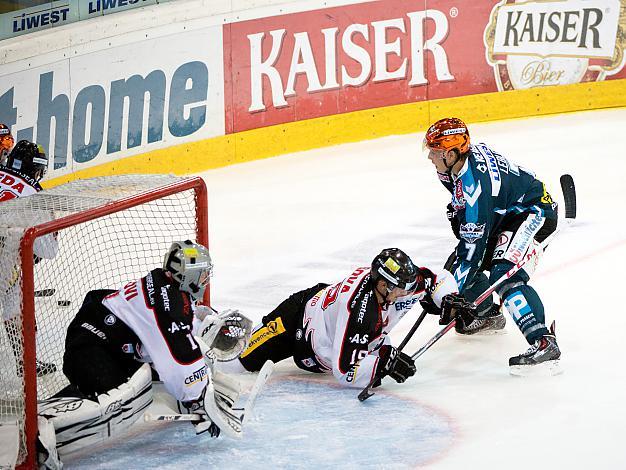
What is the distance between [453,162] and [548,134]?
214 inches

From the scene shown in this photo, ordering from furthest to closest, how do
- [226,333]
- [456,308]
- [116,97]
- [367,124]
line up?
[367,124] < [116,97] < [456,308] < [226,333]

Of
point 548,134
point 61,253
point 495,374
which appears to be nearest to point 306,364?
point 495,374

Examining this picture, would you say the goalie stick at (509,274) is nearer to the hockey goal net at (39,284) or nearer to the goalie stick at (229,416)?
the goalie stick at (229,416)

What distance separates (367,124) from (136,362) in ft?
21.8

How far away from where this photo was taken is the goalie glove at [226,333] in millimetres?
4324

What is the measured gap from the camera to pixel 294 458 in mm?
3928

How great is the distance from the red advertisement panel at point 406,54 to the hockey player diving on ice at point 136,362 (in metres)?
6.09

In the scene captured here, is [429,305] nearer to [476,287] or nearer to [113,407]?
[476,287]

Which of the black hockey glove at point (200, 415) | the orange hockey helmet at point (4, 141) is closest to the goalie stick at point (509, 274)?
the black hockey glove at point (200, 415)

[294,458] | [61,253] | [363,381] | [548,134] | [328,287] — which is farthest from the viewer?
[548,134]

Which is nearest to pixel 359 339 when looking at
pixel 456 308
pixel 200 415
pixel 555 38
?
pixel 456 308

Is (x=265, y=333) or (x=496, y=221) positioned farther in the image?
(x=496, y=221)

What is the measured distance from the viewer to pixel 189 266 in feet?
12.8

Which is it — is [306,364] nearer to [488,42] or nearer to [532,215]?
[532,215]
